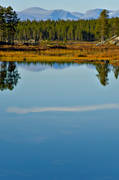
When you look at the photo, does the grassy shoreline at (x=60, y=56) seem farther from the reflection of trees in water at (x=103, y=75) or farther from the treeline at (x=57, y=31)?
the treeline at (x=57, y=31)

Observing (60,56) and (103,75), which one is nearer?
(103,75)

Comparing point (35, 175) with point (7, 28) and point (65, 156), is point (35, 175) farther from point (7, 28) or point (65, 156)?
point (7, 28)

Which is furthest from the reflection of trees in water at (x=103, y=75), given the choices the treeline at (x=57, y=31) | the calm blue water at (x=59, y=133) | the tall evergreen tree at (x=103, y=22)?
the treeline at (x=57, y=31)

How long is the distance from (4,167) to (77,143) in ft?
13.1

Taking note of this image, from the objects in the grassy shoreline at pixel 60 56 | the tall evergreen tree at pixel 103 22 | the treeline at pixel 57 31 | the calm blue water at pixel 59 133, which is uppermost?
the treeline at pixel 57 31

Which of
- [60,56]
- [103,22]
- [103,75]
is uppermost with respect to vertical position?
[103,22]

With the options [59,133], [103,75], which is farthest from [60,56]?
[59,133]

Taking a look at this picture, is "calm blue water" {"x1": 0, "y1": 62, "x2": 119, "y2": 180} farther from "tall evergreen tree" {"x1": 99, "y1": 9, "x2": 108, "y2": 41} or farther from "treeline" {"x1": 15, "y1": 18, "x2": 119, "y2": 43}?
"treeline" {"x1": 15, "y1": 18, "x2": 119, "y2": 43}

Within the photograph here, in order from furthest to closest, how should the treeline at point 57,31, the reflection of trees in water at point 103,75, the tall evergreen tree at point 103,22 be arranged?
1. the treeline at point 57,31
2. the tall evergreen tree at point 103,22
3. the reflection of trees in water at point 103,75

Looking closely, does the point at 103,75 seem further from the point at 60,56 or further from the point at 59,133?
the point at 60,56

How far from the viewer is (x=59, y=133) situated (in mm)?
16906

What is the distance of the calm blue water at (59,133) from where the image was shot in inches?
487

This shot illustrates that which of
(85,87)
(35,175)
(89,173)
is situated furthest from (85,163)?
(85,87)

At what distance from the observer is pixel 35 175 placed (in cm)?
1190
